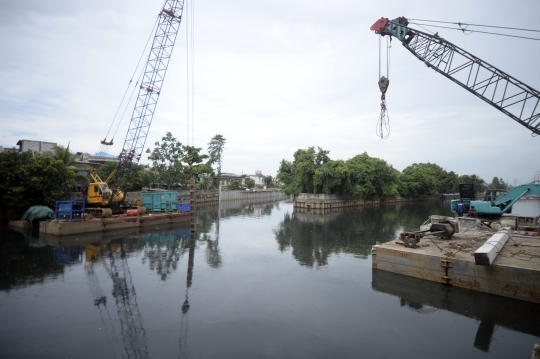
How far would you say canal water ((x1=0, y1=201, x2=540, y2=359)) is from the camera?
668 centimetres

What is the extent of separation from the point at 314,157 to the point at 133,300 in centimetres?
4284

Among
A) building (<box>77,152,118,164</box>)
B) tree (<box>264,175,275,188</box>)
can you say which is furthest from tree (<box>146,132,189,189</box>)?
tree (<box>264,175,275,188</box>)

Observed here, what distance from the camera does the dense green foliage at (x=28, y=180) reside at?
2102 cm

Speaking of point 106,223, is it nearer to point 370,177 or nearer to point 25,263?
point 25,263

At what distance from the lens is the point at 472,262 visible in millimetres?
9680

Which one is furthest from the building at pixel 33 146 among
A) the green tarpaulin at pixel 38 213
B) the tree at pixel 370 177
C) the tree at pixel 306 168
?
the tree at pixel 370 177

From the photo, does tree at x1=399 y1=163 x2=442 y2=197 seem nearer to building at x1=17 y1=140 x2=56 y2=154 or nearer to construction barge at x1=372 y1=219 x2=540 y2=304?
construction barge at x1=372 y1=219 x2=540 y2=304

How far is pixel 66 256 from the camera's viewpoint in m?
14.7

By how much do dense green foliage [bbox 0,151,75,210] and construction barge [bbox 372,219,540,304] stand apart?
2343cm

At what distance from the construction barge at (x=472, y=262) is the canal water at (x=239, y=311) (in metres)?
0.31

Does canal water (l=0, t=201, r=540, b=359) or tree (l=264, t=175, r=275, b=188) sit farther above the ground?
tree (l=264, t=175, r=275, b=188)

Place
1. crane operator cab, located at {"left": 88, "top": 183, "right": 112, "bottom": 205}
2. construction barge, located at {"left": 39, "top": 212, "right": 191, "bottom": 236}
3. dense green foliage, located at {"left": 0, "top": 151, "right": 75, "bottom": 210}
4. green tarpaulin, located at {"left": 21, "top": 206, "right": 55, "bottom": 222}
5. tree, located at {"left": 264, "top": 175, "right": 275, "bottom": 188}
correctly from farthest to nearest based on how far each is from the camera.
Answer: tree, located at {"left": 264, "top": 175, "right": 275, "bottom": 188} → crane operator cab, located at {"left": 88, "top": 183, "right": 112, "bottom": 205} → green tarpaulin, located at {"left": 21, "top": 206, "right": 55, "bottom": 222} → dense green foliage, located at {"left": 0, "top": 151, "right": 75, "bottom": 210} → construction barge, located at {"left": 39, "top": 212, "right": 191, "bottom": 236}

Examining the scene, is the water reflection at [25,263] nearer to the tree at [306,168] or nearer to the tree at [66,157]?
the tree at [66,157]

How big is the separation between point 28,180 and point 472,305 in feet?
87.0
